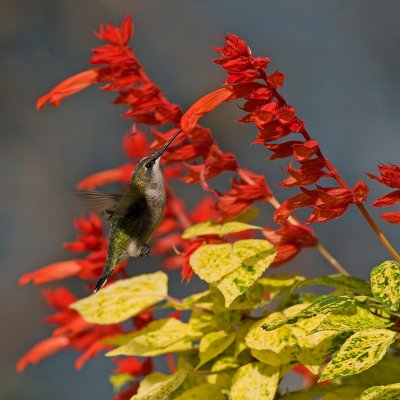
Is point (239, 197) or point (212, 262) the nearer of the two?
point (212, 262)

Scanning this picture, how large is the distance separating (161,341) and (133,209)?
0.38 m

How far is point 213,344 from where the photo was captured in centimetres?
120

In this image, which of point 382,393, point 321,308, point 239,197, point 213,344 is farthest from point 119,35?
point 382,393

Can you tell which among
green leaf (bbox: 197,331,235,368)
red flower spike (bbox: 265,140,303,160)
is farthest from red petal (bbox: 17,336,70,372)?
red flower spike (bbox: 265,140,303,160)

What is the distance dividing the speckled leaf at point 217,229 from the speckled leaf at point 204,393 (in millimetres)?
261

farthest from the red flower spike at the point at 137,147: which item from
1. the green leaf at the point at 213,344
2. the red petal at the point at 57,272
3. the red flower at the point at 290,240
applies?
the green leaf at the point at 213,344

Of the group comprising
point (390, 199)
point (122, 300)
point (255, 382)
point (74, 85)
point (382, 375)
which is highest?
point (74, 85)

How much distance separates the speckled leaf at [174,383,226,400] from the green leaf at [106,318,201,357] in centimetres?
10

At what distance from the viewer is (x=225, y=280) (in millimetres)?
1127

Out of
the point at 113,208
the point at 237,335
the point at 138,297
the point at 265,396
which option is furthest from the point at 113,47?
the point at 265,396

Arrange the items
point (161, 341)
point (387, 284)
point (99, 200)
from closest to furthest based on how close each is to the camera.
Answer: point (387, 284) < point (161, 341) < point (99, 200)

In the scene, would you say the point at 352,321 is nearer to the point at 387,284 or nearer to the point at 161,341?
the point at 387,284

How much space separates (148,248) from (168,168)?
32 cm

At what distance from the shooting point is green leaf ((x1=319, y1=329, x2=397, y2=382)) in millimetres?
849
